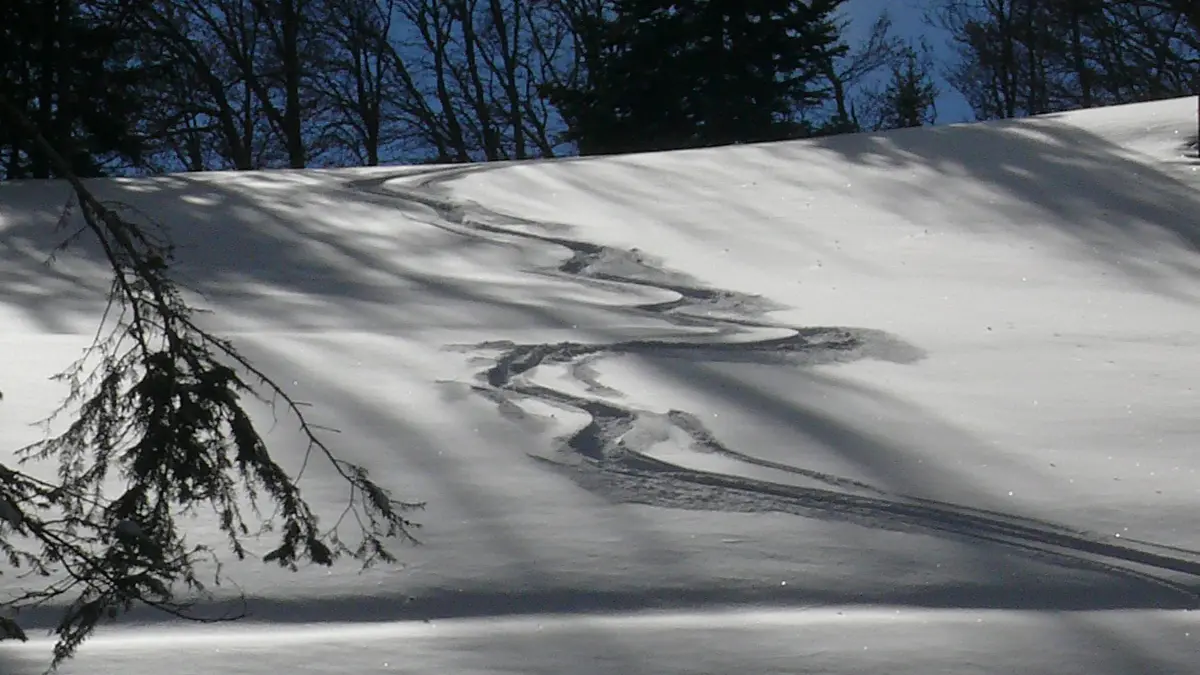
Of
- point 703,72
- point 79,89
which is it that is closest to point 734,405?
point 79,89

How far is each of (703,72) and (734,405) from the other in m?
15.7

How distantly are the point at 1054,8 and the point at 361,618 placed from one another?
71.9 feet

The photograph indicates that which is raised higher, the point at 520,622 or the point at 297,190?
the point at 297,190

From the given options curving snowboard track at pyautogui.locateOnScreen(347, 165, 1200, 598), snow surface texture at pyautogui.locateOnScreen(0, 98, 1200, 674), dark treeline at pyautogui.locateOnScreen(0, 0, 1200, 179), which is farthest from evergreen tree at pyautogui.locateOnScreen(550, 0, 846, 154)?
curving snowboard track at pyautogui.locateOnScreen(347, 165, 1200, 598)

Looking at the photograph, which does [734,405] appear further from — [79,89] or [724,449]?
[79,89]

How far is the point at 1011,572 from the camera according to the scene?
336 cm

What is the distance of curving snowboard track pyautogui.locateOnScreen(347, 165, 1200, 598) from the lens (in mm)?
3488

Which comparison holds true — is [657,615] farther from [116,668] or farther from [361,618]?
[116,668]

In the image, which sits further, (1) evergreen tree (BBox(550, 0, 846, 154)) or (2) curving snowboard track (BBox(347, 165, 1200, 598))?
(1) evergreen tree (BBox(550, 0, 846, 154))

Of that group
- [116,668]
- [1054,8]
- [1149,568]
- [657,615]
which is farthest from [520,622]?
[1054,8]

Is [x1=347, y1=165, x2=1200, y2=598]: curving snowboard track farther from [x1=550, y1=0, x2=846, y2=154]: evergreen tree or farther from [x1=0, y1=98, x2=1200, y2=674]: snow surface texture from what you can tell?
[x1=550, y1=0, x2=846, y2=154]: evergreen tree

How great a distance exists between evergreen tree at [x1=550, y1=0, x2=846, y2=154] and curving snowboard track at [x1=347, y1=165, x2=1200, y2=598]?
1288cm

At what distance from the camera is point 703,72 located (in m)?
19.9

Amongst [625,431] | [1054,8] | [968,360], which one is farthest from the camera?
[1054,8]
